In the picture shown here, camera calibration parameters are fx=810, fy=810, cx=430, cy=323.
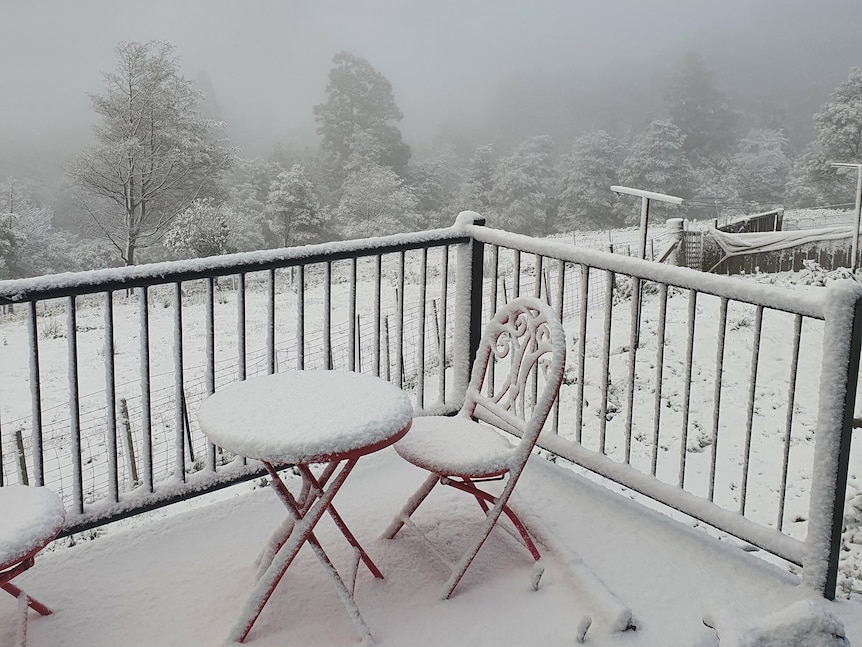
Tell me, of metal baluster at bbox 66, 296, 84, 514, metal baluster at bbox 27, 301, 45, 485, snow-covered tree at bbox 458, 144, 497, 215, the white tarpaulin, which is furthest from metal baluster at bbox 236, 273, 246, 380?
snow-covered tree at bbox 458, 144, 497, 215

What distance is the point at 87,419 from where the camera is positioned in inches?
384

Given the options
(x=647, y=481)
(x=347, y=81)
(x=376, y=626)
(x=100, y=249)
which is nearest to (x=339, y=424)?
(x=376, y=626)

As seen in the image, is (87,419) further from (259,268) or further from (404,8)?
(404,8)

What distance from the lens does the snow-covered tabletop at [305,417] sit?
6.41 ft

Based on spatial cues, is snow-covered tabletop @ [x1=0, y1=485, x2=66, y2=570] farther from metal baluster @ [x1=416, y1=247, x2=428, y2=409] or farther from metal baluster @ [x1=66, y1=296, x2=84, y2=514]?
metal baluster @ [x1=416, y1=247, x2=428, y2=409]

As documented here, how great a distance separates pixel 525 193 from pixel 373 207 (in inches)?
253

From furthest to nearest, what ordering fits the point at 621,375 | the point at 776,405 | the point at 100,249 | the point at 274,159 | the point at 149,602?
the point at 274,159 → the point at 100,249 → the point at 621,375 → the point at 776,405 → the point at 149,602

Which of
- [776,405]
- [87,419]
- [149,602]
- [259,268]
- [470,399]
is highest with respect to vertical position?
[259,268]

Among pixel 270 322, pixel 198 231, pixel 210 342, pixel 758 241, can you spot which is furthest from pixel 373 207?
pixel 210 342

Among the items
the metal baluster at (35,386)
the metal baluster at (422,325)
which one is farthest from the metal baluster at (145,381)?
the metal baluster at (422,325)

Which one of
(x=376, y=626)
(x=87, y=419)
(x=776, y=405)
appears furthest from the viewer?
(x=87, y=419)

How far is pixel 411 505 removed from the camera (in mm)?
2613

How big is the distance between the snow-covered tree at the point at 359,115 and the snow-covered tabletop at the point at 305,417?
2902cm

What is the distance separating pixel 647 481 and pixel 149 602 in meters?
1.70
